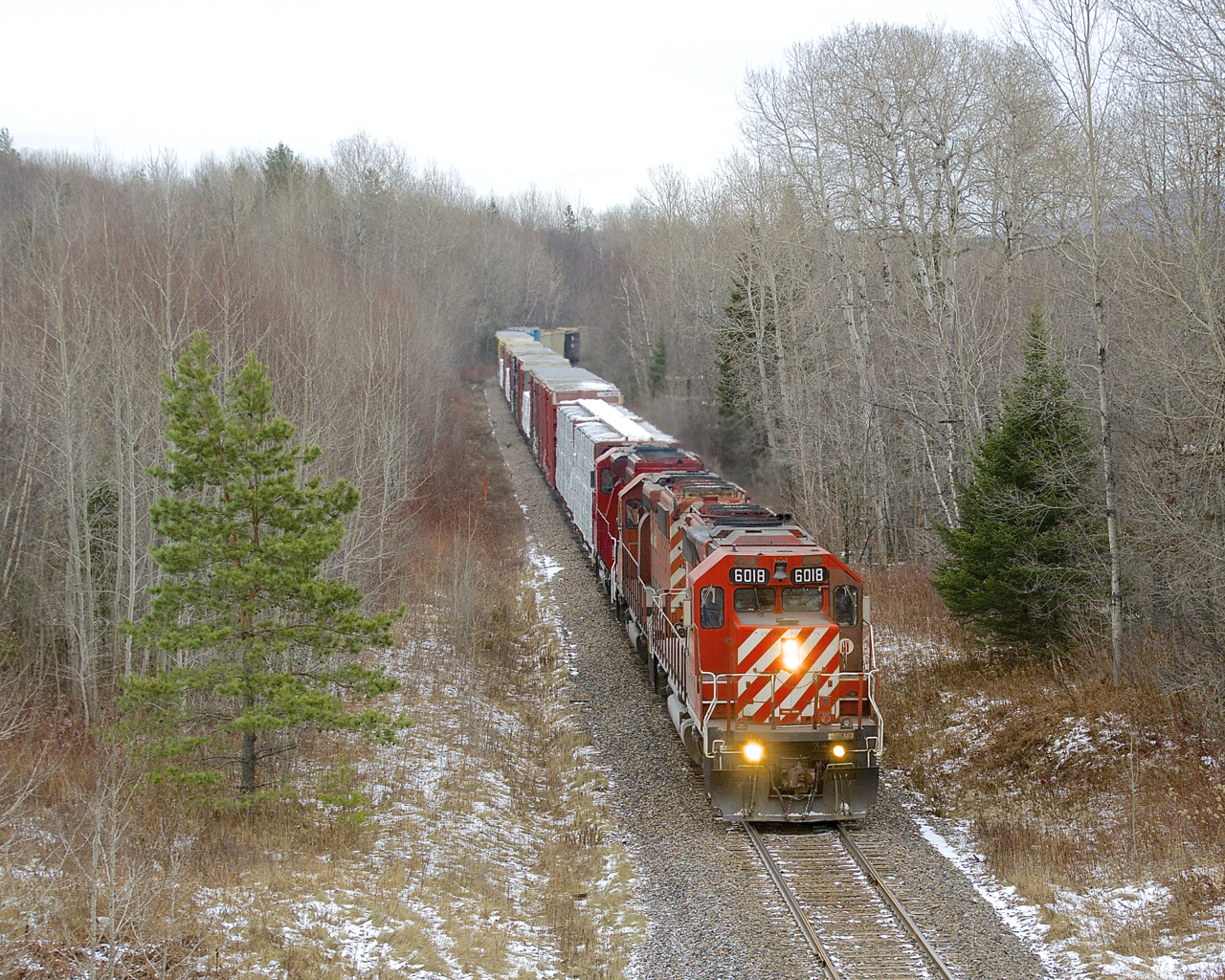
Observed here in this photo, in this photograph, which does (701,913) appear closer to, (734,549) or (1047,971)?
(1047,971)

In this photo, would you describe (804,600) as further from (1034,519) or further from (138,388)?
(138,388)

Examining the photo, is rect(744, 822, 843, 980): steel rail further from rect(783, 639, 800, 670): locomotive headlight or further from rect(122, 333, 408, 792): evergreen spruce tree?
rect(122, 333, 408, 792): evergreen spruce tree

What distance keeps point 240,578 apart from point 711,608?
567 centimetres

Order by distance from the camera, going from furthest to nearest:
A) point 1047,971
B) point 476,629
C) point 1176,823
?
point 476,629, point 1176,823, point 1047,971

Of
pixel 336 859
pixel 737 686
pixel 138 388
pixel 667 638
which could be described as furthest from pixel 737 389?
pixel 336 859

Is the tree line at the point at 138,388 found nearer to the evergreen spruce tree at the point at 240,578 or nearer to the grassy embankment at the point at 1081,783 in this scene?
the evergreen spruce tree at the point at 240,578

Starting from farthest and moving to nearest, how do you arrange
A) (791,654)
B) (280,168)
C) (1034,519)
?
1. (280,168)
2. (1034,519)
3. (791,654)

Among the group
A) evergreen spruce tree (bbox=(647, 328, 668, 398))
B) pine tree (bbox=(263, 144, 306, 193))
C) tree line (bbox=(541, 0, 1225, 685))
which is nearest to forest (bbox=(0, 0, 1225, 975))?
tree line (bbox=(541, 0, 1225, 685))

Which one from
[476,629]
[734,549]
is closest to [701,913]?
[734,549]

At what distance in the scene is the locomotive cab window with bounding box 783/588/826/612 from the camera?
13.3 metres

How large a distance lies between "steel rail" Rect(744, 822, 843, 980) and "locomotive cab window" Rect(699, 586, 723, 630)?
2.59 m

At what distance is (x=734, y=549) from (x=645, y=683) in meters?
7.20

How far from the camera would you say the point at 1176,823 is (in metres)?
11.9

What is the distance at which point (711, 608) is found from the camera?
13.3 meters
